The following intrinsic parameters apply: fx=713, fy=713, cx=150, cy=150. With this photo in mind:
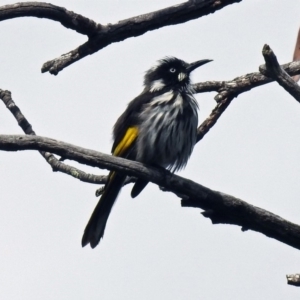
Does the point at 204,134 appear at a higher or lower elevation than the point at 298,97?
higher

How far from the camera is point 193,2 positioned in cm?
476

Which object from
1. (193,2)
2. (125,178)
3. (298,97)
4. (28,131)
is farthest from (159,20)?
(125,178)

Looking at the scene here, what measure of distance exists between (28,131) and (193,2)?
1.62 meters

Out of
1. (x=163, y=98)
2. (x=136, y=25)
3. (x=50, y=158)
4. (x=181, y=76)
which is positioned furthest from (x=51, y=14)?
(x=181, y=76)

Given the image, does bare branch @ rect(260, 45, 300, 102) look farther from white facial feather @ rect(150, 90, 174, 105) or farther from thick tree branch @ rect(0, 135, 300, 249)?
white facial feather @ rect(150, 90, 174, 105)

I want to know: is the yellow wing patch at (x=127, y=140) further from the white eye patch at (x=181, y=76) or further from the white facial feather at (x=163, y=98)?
the white eye patch at (x=181, y=76)

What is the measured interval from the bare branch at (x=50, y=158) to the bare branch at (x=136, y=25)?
34.4 inches

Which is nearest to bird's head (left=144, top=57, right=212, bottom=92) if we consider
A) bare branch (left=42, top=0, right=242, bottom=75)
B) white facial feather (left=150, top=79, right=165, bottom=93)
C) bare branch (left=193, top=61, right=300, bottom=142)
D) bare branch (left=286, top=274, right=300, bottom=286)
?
white facial feather (left=150, top=79, right=165, bottom=93)

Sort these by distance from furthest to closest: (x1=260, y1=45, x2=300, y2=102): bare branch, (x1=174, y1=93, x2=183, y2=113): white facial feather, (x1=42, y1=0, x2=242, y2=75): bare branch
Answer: (x1=174, y1=93, x2=183, y2=113): white facial feather
(x1=42, y1=0, x2=242, y2=75): bare branch
(x1=260, y1=45, x2=300, y2=102): bare branch

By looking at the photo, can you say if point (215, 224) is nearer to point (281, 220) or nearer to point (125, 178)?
point (281, 220)

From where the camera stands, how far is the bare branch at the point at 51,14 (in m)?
4.35

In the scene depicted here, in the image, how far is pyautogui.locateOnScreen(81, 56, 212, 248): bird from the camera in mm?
6168

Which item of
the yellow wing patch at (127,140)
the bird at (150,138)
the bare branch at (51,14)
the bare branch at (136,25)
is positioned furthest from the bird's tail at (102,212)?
the bare branch at (51,14)

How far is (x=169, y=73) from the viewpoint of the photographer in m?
7.02
